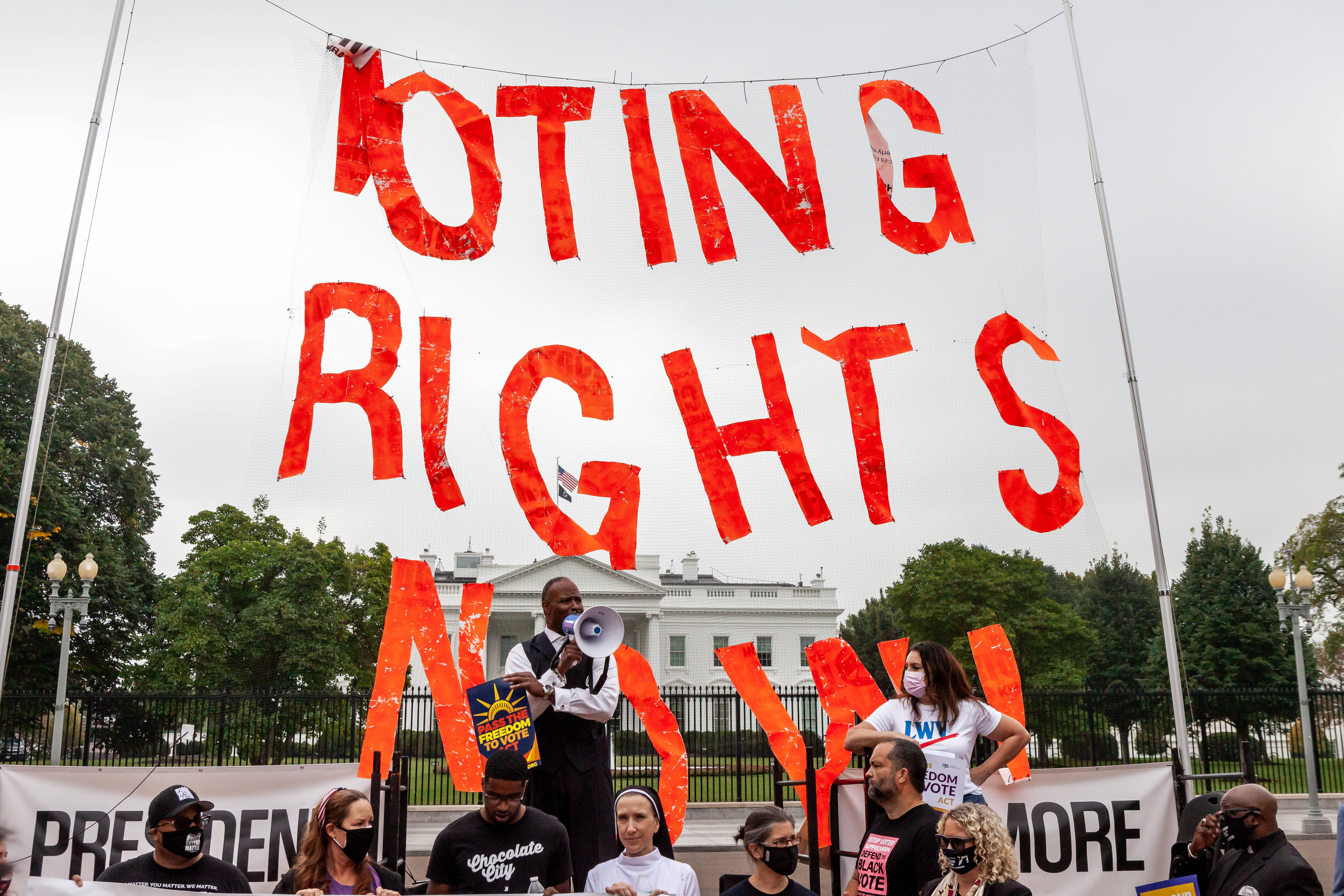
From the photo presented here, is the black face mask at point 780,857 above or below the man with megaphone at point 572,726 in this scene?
below

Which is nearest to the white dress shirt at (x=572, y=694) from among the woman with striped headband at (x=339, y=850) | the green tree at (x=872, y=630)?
the woman with striped headband at (x=339, y=850)

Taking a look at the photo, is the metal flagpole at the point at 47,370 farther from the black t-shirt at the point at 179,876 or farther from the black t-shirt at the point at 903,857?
the black t-shirt at the point at 903,857

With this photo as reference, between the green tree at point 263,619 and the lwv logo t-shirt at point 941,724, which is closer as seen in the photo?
the lwv logo t-shirt at point 941,724

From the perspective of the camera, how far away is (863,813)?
258 inches

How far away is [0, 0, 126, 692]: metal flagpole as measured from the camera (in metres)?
6.37

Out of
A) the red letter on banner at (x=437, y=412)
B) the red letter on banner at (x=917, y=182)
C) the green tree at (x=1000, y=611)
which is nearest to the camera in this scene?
the red letter on banner at (x=437, y=412)

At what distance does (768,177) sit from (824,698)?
14.3 feet

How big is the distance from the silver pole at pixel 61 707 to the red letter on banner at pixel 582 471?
29.6 ft

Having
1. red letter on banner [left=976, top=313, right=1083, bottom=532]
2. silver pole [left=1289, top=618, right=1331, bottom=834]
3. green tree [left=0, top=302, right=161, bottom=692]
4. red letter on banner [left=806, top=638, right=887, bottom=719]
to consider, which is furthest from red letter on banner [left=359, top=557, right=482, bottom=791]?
green tree [left=0, top=302, right=161, bottom=692]

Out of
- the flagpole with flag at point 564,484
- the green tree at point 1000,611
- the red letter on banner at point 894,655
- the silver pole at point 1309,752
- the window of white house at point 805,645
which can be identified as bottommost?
the silver pole at point 1309,752

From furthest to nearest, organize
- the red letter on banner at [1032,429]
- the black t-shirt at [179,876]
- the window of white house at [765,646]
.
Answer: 1. the window of white house at [765,646]
2. the red letter on banner at [1032,429]
3. the black t-shirt at [179,876]

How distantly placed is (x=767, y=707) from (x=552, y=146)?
495 cm

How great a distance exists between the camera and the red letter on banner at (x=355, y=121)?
27.7 ft

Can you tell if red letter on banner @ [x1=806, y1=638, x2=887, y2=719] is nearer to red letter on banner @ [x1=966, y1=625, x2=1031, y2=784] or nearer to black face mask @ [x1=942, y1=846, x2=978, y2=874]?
red letter on banner @ [x1=966, y1=625, x2=1031, y2=784]
